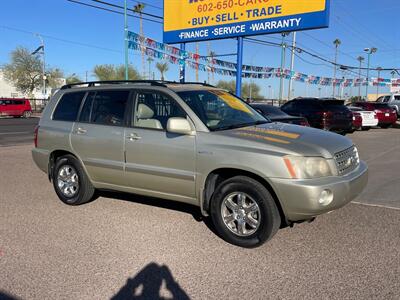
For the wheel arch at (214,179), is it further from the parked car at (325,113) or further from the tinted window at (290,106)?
the tinted window at (290,106)

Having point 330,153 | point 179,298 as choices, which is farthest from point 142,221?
point 330,153

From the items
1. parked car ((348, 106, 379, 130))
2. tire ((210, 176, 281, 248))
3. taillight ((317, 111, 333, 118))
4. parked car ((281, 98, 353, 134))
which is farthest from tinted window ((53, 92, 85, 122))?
parked car ((348, 106, 379, 130))

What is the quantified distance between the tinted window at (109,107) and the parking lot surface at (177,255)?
131cm

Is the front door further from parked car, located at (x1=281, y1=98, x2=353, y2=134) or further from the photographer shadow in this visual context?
parked car, located at (x1=281, y1=98, x2=353, y2=134)

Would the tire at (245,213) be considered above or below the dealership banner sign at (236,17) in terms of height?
below

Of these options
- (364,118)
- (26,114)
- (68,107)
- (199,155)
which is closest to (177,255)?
(199,155)

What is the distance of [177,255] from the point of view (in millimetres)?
4188

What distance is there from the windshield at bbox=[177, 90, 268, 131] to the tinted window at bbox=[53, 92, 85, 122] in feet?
6.21

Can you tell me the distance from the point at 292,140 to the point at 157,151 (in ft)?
5.51

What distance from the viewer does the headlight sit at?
4.08 meters

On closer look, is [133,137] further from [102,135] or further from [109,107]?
[109,107]

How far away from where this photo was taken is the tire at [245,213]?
4.25 meters

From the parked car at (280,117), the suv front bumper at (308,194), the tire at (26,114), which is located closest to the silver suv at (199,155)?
the suv front bumper at (308,194)

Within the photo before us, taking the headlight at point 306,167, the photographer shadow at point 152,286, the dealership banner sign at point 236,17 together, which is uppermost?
the dealership banner sign at point 236,17
